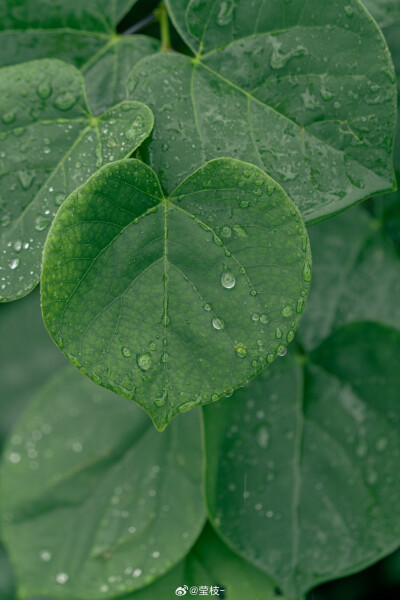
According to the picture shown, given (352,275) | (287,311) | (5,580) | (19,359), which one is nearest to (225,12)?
(287,311)

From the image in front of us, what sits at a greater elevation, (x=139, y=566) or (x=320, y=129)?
(x=320, y=129)

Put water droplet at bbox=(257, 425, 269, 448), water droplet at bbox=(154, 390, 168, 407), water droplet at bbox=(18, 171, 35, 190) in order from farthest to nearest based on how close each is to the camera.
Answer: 1. water droplet at bbox=(257, 425, 269, 448)
2. water droplet at bbox=(18, 171, 35, 190)
3. water droplet at bbox=(154, 390, 168, 407)

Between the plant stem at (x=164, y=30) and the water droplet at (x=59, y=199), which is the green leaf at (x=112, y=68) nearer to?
the plant stem at (x=164, y=30)

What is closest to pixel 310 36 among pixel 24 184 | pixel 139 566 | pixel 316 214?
pixel 316 214

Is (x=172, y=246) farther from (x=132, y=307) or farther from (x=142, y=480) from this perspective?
(x=142, y=480)

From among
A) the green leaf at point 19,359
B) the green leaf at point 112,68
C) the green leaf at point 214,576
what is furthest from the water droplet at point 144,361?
the green leaf at point 19,359

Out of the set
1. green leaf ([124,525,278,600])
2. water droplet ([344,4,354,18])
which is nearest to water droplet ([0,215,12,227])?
water droplet ([344,4,354,18])

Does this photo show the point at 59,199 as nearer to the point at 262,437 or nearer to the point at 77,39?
the point at 77,39

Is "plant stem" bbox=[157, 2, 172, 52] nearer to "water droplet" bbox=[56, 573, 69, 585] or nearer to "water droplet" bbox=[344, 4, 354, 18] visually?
"water droplet" bbox=[344, 4, 354, 18]

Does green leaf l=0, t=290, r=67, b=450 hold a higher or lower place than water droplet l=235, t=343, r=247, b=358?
lower
